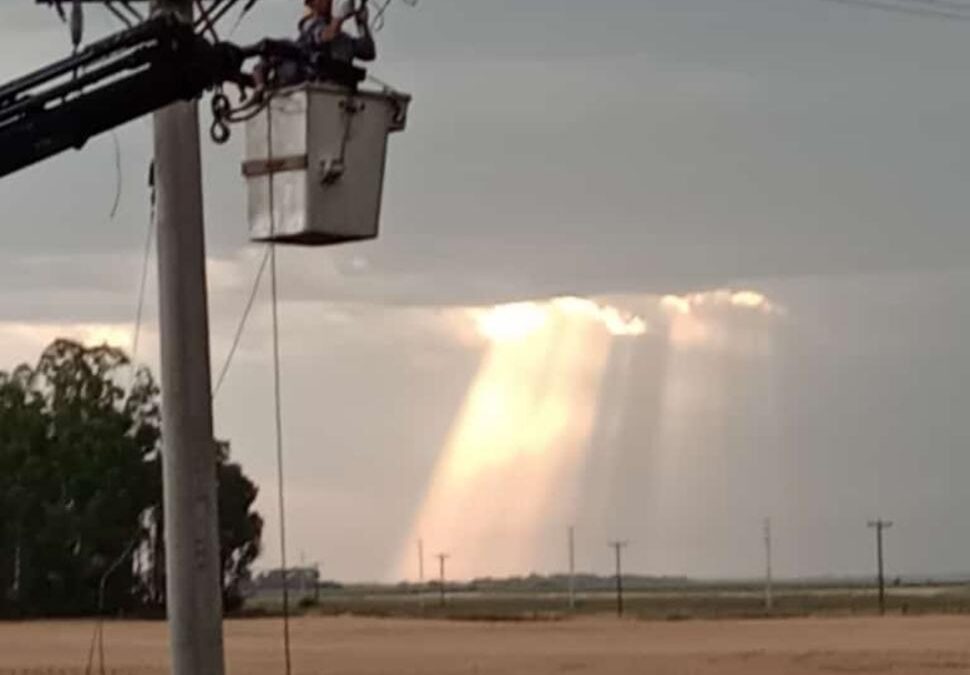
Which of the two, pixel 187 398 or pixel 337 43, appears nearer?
pixel 337 43

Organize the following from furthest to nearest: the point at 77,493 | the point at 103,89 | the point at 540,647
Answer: the point at 77,493
the point at 540,647
the point at 103,89

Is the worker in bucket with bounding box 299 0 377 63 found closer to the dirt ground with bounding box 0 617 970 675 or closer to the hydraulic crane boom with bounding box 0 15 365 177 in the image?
the hydraulic crane boom with bounding box 0 15 365 177

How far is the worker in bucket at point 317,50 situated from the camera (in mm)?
14242

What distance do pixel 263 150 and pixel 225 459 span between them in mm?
83459

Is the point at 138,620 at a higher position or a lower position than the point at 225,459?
lower

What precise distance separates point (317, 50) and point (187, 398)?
241cm

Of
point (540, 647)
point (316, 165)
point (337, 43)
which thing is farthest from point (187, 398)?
point (540, 647)

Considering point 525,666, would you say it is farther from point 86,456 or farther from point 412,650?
point 86,456

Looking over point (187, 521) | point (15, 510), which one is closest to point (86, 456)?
point (15, 510)

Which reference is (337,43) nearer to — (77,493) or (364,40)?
(364,40)

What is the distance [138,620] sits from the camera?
8919cm

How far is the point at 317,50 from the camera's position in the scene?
14305 mm

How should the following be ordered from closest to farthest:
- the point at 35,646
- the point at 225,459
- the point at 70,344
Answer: the point at 35,646 → the point at 225,459 → the point at 70,344

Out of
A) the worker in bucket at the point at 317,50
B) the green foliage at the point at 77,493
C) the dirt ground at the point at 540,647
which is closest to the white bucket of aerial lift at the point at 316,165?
the worker in bucket at the point at 317,50
